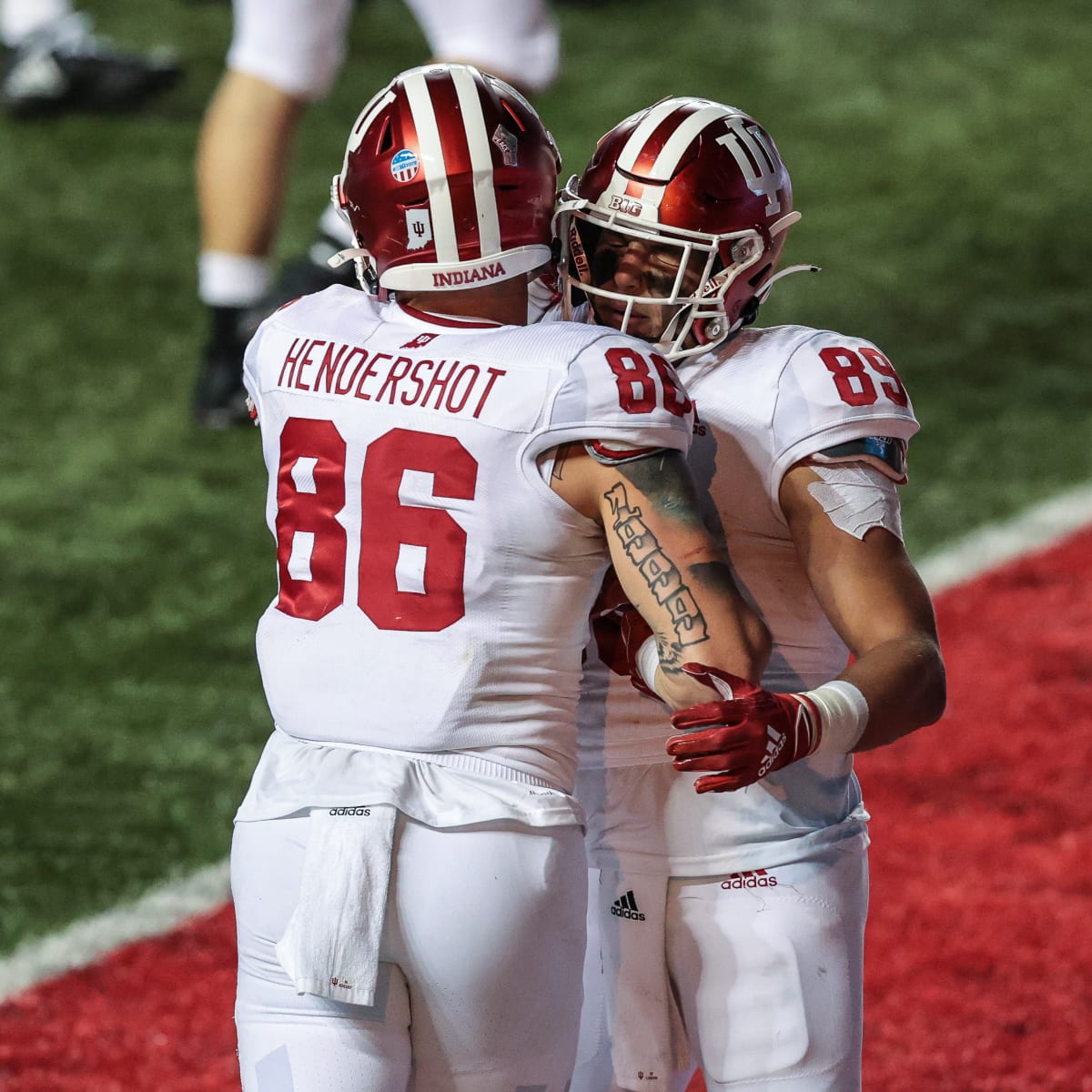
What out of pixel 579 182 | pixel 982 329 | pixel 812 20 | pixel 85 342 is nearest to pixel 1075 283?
pixel 982 329

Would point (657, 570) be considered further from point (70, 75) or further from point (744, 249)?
point (70, 75)

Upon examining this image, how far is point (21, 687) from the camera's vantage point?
15.6ft

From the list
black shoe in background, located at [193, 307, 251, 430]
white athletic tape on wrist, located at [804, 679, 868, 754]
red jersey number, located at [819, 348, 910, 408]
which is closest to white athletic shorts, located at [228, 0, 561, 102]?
black shoe in background, located at [193, 307, 251, 430]

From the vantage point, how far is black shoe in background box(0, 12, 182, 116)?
8.72m

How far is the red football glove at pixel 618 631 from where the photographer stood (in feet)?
7.05

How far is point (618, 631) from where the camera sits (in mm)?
2277

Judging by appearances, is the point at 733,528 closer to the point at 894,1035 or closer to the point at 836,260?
the point at 894,1035

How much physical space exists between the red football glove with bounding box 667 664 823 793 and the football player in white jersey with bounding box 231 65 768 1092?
0.34 feet

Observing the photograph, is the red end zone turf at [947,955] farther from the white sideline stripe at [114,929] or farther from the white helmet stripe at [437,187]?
the white helmet stripe at [437,187]

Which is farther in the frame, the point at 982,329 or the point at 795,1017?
the point at 982,329

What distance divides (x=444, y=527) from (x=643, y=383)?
0.86 ft

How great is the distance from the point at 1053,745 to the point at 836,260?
3.61 meters

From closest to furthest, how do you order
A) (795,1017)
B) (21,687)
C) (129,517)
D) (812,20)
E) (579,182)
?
(795,1017)
(579,182)
(21,687)
(129,517)
(812,20)

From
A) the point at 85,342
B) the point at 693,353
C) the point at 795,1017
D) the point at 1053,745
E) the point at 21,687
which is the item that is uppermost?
the point at 693,353
